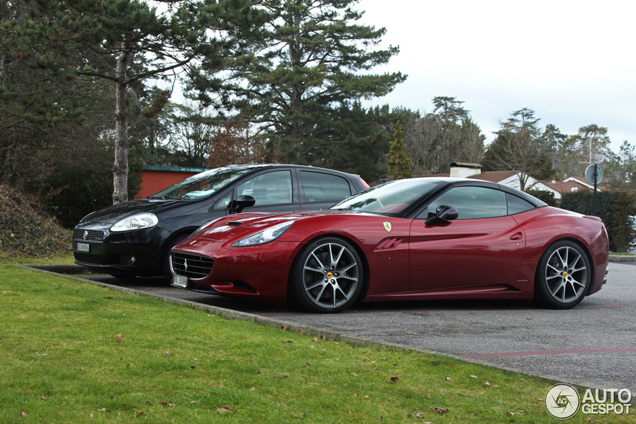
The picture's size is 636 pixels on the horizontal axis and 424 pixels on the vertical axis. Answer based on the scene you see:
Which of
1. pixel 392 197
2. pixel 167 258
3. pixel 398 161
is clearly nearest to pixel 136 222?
pixel 167 258

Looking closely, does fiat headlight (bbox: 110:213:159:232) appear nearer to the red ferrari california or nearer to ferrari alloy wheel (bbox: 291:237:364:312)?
the red ferrari california

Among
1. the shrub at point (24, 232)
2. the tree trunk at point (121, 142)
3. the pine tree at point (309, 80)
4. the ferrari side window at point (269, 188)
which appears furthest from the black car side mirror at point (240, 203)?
the pine tree at point (309, 80)

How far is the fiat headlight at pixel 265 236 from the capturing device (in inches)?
255

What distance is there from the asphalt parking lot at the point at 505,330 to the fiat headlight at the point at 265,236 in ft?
2.23

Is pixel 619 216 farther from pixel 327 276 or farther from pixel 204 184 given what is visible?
pixel 327 276

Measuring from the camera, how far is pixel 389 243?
6.82 m

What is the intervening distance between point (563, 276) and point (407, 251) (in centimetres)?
210

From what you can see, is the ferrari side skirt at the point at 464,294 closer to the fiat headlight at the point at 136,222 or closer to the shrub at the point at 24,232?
the fiat headlight at the point at 136,222

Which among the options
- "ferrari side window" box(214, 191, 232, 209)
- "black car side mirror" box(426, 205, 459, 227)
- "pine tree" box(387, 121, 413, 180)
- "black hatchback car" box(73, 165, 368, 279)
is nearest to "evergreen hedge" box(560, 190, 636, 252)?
"black hatchback car" box(73, 165, 368, 279)

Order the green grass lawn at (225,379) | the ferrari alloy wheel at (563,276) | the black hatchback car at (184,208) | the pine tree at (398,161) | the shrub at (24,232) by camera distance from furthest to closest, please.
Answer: the pine tree at (398,161) < the shrub at (24,232) < the black hatchback car at (184,208) < the ferrari alloy wheel at (563,276) < the green grass lawn at (225,379)

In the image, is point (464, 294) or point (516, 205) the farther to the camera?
point (516, 205)

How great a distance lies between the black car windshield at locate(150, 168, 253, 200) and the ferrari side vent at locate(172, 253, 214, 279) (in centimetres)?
203

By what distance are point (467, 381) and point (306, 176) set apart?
5898mm

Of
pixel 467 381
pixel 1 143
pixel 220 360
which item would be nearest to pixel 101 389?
pixel 220 360
